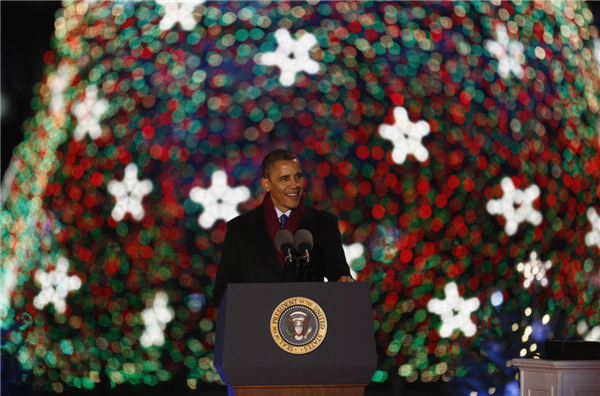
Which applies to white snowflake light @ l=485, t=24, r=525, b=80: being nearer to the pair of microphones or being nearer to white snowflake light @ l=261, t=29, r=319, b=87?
white snowflake light @ l=261, t=29, r=319, b=87

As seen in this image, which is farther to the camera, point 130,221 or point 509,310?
point 509,310

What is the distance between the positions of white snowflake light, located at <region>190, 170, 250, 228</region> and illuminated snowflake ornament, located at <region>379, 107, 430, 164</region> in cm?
102

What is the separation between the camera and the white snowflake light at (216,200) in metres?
4.43

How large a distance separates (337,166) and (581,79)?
1851mm

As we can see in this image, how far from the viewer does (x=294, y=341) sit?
6.07 feet

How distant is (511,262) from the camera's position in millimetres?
4730

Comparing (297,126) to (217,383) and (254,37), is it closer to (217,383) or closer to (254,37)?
Result: (254,37)

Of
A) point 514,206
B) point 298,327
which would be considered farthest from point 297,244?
point 514,206

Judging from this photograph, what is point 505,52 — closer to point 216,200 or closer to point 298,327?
point 216,200

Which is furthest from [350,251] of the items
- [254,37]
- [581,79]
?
[581,79]

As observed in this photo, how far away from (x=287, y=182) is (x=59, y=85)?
2.69 metres

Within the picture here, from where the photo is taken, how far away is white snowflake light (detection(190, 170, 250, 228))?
14.5 ft

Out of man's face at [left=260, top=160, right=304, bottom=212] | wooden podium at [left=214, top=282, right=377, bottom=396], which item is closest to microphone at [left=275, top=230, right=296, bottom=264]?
wooden podium at [left=214, top=282, right=377, bottom=396]

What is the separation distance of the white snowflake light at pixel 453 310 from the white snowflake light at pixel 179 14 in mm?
2281
